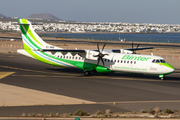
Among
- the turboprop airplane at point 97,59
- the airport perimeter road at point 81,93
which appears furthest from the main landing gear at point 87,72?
the airport perimeter road at point 81,93

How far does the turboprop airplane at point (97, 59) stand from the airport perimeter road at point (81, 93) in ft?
4.46

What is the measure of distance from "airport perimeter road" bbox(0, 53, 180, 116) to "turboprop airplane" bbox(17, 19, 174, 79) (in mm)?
1361

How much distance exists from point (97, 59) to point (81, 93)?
11.3 m

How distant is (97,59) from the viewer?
1423 inches

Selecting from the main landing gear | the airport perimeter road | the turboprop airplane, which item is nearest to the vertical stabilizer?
the turboprop airplane

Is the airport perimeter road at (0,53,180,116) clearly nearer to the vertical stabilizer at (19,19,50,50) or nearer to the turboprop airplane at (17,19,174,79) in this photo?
the turboprop airplane at (17,19,174,79)

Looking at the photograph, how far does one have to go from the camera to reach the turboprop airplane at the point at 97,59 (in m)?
32.5

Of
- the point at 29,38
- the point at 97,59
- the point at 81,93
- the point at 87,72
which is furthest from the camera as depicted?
the point at 29,38

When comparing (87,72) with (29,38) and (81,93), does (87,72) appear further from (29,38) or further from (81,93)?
(29,38)

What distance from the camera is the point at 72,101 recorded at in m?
22.3

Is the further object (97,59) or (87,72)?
(87,72)

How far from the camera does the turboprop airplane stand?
107ft

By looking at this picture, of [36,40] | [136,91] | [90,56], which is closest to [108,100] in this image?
[136,91]

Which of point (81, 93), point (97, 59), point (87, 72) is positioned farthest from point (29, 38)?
point (81, 93)
